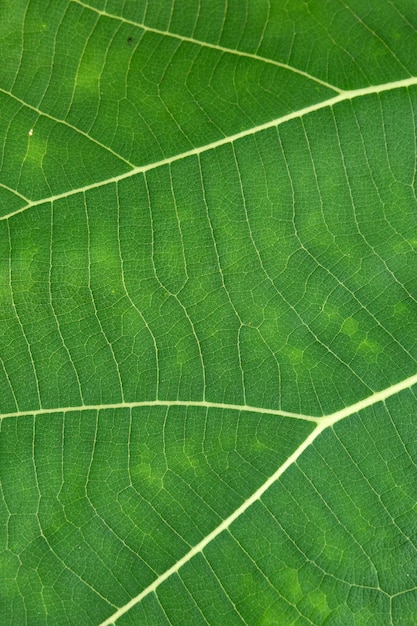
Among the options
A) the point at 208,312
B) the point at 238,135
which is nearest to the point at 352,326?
the point at 208,312

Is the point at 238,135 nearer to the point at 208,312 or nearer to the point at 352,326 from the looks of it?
the point at 208,312

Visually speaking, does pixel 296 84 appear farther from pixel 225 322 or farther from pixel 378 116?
pixel 225 322

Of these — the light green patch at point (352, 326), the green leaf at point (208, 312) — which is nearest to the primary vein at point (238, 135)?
the green leaf at point (208, 312)

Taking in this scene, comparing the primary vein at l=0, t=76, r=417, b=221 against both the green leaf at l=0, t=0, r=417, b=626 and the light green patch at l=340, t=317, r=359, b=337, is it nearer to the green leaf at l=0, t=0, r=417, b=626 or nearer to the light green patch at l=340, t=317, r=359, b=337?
the green leaf at l=0, t=0, r=417, b=626

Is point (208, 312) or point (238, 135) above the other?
point (238, 135)

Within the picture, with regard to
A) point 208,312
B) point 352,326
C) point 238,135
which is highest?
point 238,135

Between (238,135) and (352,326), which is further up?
(238,135)

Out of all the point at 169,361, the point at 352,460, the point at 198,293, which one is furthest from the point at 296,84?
the point at 352,460

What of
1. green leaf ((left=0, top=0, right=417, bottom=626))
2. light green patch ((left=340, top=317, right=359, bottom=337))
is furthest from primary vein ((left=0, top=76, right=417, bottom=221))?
light green patch ((left=340, top=317, right=359, bottom=337))

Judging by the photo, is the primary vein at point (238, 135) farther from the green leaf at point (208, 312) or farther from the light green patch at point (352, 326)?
the light green patch at point (352, 326)

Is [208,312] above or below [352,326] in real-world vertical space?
below
